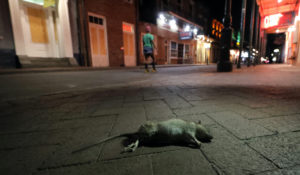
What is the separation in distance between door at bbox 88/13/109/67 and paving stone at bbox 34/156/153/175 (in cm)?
999

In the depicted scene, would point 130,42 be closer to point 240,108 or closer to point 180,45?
point 180,45

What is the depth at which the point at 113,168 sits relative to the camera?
709 millimetres

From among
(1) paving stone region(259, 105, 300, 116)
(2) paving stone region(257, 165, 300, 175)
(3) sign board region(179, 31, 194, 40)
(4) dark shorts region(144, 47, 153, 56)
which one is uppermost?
(3) sign board region(179, 31, 194, 40)

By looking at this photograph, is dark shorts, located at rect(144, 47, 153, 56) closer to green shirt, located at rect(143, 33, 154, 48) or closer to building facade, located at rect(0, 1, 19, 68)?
green shirt, located at rect(143, 33, 154, 48)

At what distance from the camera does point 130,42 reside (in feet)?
40.7

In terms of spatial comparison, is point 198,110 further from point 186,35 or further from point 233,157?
point 186,35

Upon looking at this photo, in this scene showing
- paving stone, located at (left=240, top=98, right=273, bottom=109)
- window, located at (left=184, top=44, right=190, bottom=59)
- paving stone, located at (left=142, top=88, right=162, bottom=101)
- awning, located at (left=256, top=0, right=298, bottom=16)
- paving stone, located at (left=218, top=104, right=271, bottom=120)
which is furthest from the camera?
window, located at (left=184, top=44, right=190, bottom=59)

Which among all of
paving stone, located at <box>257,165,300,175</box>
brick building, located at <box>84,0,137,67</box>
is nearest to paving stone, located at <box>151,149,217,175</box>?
paving stone, located at <box>257,165,300,175</box>

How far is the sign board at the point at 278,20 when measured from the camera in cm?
1197

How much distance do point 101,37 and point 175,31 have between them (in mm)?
10297

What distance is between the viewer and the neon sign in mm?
13000

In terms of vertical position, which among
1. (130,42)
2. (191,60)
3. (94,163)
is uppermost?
(130,42)

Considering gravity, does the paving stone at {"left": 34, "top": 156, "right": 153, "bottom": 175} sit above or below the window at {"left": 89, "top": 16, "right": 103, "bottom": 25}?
below

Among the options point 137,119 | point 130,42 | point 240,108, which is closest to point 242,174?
point 137,119
